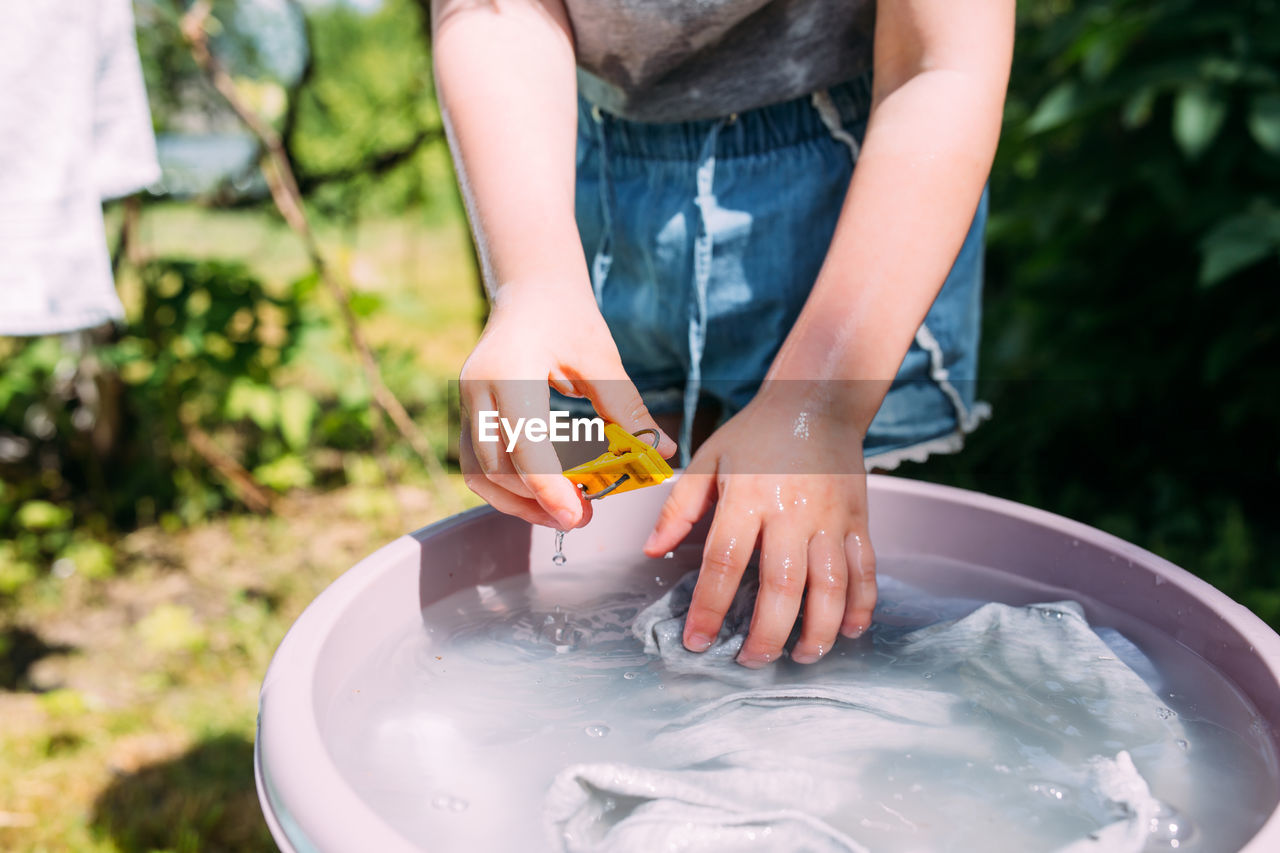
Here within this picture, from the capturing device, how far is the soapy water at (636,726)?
63 cm

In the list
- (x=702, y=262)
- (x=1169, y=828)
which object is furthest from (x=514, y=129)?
(x=1169, y=828)

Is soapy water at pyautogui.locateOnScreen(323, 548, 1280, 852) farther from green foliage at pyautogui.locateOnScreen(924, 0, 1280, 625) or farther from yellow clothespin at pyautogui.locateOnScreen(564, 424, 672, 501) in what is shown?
green foliage at pyautogui.locateOnScreen(924, 0, 1280, 625)

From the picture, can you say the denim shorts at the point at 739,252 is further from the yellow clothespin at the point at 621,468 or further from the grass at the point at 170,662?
the grass at the point at 170,662

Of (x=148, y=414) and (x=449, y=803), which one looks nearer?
(x=449, y=803)

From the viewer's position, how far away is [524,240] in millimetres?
807

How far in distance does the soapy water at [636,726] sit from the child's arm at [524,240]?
0.15 metres

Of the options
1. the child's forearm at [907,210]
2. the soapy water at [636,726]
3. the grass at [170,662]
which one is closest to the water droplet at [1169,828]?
the soapy water at [636,726]

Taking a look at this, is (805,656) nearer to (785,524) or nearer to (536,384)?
(785,524)

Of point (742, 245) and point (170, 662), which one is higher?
point (742, 245)

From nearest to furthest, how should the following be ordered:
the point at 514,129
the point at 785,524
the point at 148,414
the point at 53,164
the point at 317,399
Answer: the point at 785,524 < the point at 514,129 < the point at 53,164 < the point at 148,414 < the point at 317,399

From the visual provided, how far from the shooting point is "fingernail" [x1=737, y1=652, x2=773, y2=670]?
2.59ft

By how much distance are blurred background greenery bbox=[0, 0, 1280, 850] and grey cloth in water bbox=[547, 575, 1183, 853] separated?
1068 millimetres

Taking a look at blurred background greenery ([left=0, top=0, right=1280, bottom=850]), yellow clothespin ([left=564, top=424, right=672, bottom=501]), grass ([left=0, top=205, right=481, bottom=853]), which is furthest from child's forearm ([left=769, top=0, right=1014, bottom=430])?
grass ([left=0, top=205, right=481, bottom=853])

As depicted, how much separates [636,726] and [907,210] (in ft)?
1.55
